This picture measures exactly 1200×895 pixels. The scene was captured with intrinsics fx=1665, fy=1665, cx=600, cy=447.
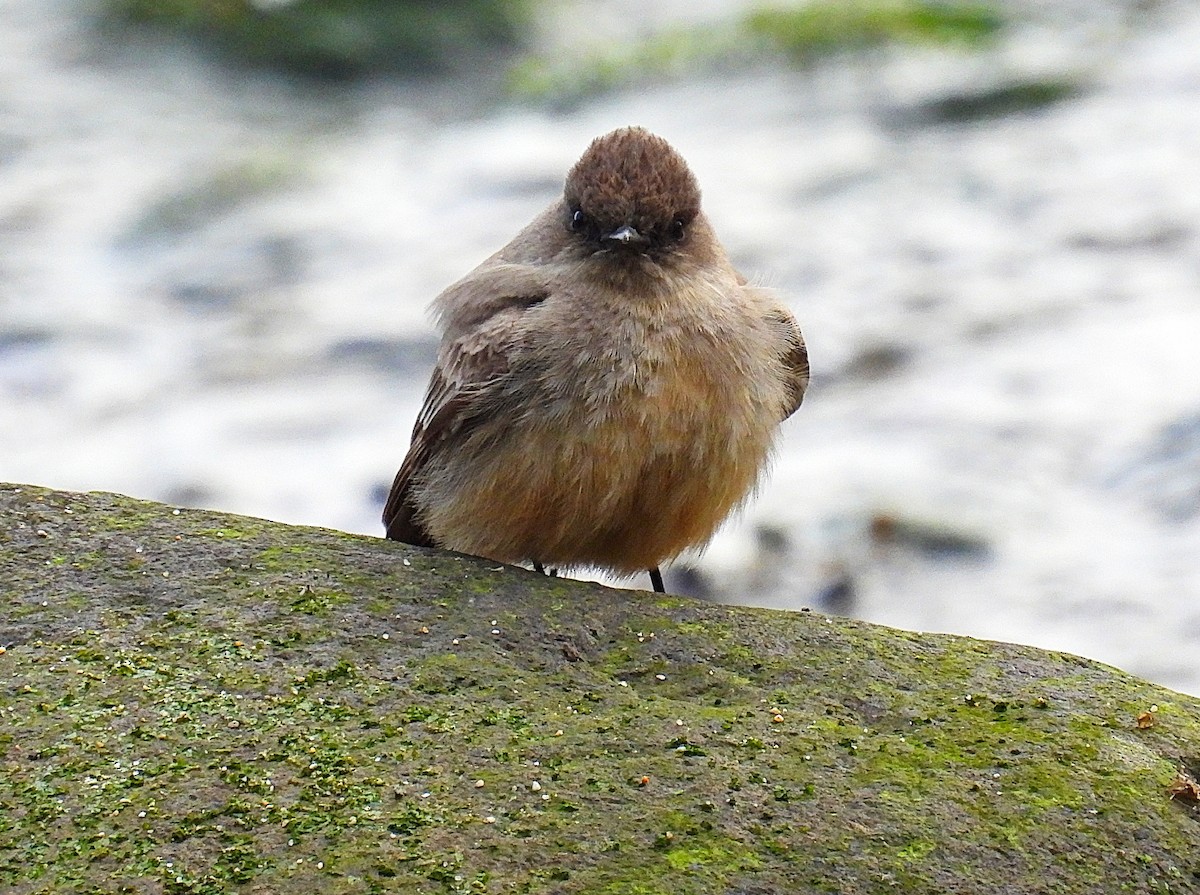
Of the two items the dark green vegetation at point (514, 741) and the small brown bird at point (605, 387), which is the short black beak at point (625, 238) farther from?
the dark green vegetation at point (514, 741)

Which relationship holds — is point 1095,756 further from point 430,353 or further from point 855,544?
point 430,353

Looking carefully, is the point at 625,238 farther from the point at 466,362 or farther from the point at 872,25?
the point at 872,25

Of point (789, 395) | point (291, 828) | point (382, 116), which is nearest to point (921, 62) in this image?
point (382, 116)

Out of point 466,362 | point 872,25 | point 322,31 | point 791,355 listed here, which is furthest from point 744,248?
point 466,362

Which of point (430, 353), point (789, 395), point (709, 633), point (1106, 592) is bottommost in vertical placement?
point (709, 633)

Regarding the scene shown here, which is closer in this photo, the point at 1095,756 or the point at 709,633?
the point at 1095,756

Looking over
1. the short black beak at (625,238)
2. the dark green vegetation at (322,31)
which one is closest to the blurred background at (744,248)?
the dark green vegetation at (322,31)
